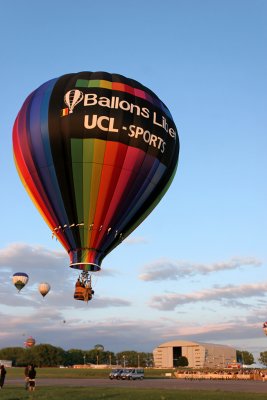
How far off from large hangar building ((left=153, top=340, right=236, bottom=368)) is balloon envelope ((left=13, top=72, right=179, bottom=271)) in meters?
141

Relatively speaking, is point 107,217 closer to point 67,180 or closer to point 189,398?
point 67,180

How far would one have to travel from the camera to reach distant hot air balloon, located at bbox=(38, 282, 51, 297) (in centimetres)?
7875

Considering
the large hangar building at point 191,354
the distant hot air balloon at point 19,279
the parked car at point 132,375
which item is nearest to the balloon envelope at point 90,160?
the parked car at point 132,375

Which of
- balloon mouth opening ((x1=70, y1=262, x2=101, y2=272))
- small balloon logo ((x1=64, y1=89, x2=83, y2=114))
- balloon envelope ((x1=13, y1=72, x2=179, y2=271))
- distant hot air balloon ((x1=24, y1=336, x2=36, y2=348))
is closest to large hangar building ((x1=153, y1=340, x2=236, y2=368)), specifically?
distant hot air balloon ((x1=24, y1=336, x2=36, y2=348))

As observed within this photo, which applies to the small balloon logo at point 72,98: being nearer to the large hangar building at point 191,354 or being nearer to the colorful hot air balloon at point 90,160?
the colorful hot air balloon at point 90,160

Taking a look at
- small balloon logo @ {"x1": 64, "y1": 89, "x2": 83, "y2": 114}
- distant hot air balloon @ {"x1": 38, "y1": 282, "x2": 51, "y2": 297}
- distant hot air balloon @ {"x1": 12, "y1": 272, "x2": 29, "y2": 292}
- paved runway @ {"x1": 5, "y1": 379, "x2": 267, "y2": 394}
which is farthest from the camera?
distant hot air balloon @ {"x1": 38, "y1": 282, "x2": 51, "y2": 297}

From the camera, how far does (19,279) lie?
7300cm

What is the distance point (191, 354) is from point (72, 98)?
→ 148 m

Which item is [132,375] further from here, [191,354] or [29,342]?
[191,354]

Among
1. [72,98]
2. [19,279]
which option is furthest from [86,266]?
[19,279]

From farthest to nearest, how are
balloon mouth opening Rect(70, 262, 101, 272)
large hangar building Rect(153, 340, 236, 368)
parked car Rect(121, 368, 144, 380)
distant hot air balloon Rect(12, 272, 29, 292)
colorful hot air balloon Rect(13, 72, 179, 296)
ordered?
large hangar building Rect(153, 340, 236, 368) → distant hot air balloon Rect(12, 272, 29, 292) → parked car Rect(121, 368, 144, 380) → colorful hot air balloon Rect(13, 72, 179, 296) → balloon mouth opening Rect(70, 262, 101, 272)

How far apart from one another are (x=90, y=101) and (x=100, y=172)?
551 centimetres

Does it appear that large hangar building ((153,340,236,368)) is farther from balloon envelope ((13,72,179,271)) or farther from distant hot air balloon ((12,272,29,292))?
balloon envelope ((13,72,179,271))

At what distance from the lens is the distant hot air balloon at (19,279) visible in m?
72.7
